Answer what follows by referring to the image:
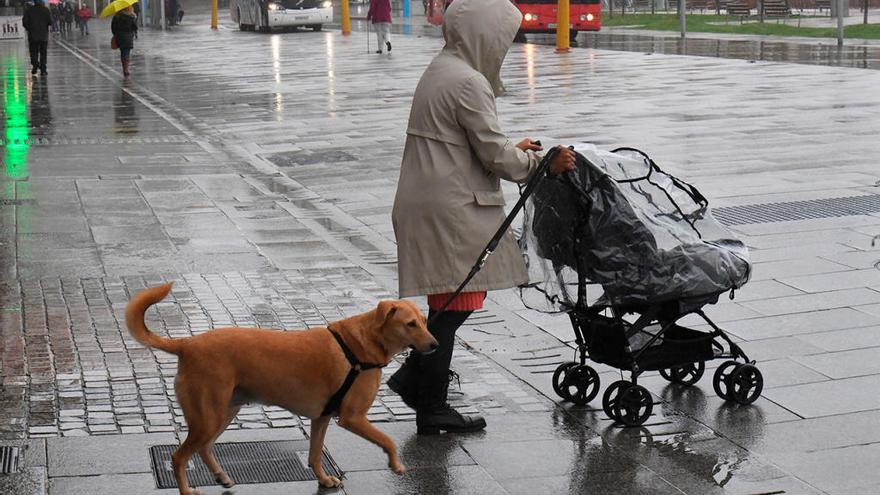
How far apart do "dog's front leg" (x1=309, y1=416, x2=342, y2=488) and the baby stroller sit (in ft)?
4.63

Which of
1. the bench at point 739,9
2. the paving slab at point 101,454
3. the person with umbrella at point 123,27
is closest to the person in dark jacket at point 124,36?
the person with umbrella at point 123,27

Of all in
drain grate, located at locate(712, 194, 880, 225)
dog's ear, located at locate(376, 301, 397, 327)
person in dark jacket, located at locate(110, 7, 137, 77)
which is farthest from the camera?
person in dark jacket, located at locate(110, 7, 137, 77)

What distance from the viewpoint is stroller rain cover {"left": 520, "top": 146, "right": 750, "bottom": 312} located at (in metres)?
5.89

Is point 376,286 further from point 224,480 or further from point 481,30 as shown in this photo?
point 224,480

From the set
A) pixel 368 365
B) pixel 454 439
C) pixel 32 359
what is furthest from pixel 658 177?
pixel 32 359

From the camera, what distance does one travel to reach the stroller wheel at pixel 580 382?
6.28 metres

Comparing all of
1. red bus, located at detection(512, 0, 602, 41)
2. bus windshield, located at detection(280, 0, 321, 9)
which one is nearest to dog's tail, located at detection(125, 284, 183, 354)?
red bus, located at detection(512, 0, 602, 41)

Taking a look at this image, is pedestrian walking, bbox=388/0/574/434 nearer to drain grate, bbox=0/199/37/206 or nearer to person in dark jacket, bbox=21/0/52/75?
drain grate, bbox=0/199/37/206

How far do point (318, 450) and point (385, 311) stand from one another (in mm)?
628

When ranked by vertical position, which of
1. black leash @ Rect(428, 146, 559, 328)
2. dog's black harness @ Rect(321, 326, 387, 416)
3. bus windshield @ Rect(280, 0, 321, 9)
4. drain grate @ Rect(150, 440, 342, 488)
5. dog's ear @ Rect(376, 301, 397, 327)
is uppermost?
bus windshield @ Rect(280, 0, 321, 9)

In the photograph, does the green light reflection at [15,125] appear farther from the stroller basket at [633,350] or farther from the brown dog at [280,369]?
the brown dog at [280,369]

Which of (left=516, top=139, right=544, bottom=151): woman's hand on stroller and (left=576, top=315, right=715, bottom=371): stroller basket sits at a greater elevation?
(left=516, top=139, right=544, bottom=151): woman's hand on stroller

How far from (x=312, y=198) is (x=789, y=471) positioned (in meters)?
7.67

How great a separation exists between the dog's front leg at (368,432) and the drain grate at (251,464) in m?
0.31
